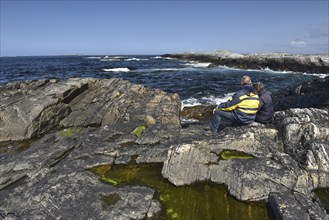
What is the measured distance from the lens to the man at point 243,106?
9.48 metres

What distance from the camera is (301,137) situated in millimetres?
8578

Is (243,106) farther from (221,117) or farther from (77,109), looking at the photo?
(77,109)

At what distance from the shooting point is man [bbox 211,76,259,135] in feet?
31.1

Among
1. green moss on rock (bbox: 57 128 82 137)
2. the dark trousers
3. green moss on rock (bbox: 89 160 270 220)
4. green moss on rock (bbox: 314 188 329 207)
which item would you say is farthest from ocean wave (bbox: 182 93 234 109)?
green moss on rock (bbox: 314 188 329 207)

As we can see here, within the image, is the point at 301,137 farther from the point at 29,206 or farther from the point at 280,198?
the point at 29,206

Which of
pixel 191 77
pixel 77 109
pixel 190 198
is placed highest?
pixel 190 198

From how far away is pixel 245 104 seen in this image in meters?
9.52

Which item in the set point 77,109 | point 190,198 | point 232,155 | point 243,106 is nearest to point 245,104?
point 243,106

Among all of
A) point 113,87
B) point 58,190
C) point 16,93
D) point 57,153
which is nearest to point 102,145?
point 57,153

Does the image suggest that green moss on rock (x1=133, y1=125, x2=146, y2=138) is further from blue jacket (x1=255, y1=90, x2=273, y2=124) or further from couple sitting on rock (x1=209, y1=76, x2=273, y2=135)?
blue jacket (x1=255, y1=90, x2=273, y2=124)

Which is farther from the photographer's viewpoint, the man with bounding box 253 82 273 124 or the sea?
the sea

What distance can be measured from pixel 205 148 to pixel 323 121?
14.4ft

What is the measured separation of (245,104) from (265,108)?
931 mm

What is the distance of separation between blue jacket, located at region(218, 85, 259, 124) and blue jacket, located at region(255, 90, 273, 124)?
0.39m
